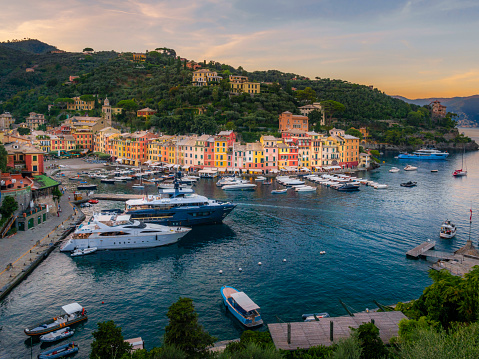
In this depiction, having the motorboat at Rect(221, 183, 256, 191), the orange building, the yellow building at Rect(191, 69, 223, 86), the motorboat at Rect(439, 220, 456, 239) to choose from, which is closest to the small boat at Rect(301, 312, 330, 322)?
the motorboat at Rect(439, 220, 456, 239)

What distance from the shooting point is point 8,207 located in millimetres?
32062

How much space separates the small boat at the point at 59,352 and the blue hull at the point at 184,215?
19215 mm

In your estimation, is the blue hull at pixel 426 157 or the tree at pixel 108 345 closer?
the tree at pixel 108 345

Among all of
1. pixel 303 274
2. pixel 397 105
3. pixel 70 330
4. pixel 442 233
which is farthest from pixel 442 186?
pixel 397 105

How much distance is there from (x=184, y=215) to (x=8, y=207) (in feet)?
51.7

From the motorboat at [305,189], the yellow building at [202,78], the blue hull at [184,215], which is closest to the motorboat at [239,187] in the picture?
the motorboat at [305,189]

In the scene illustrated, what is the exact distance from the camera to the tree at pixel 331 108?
11344cm

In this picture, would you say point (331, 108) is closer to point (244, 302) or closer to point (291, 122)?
point (291, 122)

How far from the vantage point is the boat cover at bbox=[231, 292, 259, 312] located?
20.9 m

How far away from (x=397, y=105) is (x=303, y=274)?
144220 millimetres

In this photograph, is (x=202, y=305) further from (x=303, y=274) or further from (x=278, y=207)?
(x=278, y=207)

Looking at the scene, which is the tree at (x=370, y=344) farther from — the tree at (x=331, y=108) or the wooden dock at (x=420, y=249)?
the tree at (x=331, y=108)

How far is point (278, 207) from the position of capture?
156ft

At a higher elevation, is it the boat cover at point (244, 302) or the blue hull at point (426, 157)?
the blue hull at point (426, 157)
